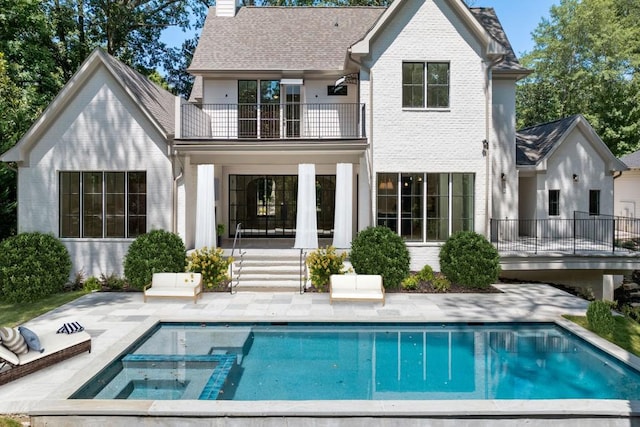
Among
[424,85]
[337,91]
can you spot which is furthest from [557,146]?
[337,91]

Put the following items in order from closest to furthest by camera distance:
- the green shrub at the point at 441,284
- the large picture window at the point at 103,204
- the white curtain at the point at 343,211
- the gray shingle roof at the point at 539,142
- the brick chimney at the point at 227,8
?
the green shrub at the point at 441,284
the white curtain at the point at 343,211
the large picture window at the point at 103,204
the gray shingle roof at the point at 539,142
the brick chimney at the point at 227,8

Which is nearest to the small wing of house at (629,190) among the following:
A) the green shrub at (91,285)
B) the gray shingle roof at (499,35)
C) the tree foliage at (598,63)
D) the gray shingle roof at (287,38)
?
the tree foliage at (598,63)

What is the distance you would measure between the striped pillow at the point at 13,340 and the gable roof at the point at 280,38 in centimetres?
1270

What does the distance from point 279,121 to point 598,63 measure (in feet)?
92.8

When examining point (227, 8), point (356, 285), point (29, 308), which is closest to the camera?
point (29, 308)

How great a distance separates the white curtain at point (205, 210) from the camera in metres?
15.1

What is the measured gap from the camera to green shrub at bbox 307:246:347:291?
13.8m

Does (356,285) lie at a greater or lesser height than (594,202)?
lesser

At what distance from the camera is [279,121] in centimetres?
1836

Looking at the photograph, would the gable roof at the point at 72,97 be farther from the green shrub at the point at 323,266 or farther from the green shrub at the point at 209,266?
the green shrub at the point at 323,266

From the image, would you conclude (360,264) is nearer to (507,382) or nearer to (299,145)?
(299,145)

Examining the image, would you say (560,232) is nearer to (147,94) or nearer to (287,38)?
(287,38)

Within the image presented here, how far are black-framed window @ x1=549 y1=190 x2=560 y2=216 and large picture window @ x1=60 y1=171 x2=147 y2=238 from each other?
16782 mm

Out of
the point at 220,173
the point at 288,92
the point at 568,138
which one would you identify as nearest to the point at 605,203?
the point at 568,138
